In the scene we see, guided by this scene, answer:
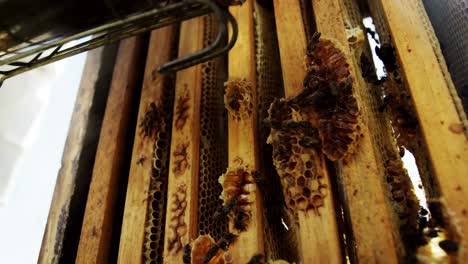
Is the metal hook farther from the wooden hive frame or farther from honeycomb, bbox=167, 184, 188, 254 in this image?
honeycomb, bbox=167, 184, 188, 254

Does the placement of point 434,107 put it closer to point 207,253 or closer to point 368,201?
point 368,201

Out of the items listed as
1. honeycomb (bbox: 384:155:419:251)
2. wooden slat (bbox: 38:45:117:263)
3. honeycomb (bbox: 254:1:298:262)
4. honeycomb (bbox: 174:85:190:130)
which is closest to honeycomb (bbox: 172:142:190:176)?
honeycomb (bbox: 174:85:190:130)

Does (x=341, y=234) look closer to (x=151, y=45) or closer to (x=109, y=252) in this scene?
(x=109, y=252)

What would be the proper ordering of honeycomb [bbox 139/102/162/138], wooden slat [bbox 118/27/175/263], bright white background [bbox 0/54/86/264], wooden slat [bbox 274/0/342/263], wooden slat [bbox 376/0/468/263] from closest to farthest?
wooden slat [bbox 376/0/468/263], wooden slat [bbox 274/0/342/263], wooden slat [bbox 118/27/175/263], honeycomb [bbox 139/102/162/138], bright white background [bbox 0/54/86/264]

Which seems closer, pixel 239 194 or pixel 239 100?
pixel 239 194

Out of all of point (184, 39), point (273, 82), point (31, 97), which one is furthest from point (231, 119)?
point (31, 97)

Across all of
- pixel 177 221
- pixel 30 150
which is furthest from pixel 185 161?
pixel 30 150

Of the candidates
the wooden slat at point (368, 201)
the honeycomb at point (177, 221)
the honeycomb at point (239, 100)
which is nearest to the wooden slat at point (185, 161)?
the honeycomb at point (177, 221)
